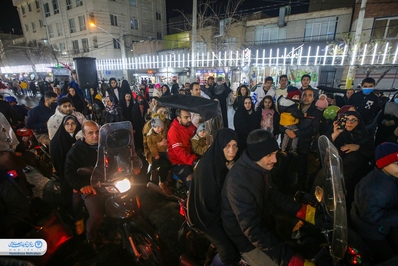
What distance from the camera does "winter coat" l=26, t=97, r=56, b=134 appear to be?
458cm

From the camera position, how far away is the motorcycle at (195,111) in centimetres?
310

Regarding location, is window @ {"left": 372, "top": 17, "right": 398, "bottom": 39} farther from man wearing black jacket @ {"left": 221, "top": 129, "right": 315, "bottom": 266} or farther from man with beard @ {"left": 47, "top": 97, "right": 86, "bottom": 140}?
man with beard @ {"left": 47, "top": 97, "right": 86, "bottom": 140}

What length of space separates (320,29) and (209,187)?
2285 cm

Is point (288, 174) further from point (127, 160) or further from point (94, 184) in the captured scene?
point (94, 184)

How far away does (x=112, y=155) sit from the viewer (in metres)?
2.51

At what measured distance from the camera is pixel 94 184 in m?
2.45

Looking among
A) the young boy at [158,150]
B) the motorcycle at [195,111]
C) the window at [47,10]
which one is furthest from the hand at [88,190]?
the window at [47,10]

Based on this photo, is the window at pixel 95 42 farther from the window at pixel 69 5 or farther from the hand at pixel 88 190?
the hand at pixel 88 190

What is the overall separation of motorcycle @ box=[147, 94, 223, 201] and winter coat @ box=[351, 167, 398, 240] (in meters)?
1.99

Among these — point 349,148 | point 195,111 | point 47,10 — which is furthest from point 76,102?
point 47,10

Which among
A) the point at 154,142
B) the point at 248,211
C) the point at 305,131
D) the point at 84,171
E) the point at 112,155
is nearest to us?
the point at 248,211

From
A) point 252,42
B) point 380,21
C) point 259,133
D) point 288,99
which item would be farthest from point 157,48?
point 259,133

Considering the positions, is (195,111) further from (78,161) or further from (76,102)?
(76,102)

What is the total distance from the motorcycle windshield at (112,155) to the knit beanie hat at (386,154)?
2.80 m
